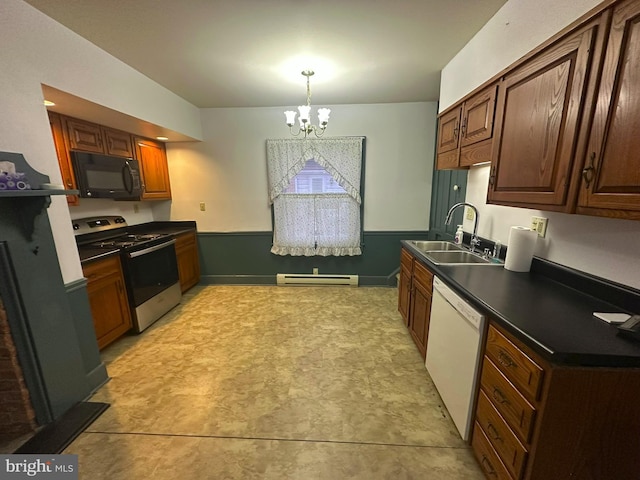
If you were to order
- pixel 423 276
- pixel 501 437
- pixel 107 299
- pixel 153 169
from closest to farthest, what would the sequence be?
pixel 501 437 < pixel 423 276 < pixel 107 299 < pixel 153 169

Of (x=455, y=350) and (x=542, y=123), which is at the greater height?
(x=542, y=123)

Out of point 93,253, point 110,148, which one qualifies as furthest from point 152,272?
point 110,148

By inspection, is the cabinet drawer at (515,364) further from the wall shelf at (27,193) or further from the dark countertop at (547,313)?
the wall shelf at (27,193)

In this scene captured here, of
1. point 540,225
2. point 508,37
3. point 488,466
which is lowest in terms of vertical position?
point 488,466

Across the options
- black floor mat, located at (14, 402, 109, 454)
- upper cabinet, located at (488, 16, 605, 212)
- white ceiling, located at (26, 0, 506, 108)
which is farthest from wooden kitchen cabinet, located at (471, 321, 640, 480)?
black floor mat, located at (14, 402, 109, 454)

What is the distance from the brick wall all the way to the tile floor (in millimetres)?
350

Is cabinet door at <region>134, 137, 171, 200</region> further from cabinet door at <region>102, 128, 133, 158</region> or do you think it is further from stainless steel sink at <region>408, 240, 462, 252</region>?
stainless steel sink at <region>408, 240, 462, 252</region>

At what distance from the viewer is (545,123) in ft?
4.09

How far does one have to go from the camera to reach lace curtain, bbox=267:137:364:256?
11.4ft

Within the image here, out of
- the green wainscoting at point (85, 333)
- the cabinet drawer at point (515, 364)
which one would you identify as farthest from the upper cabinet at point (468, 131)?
the green wainscoting at point (85, 333)

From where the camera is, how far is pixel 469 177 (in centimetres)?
242

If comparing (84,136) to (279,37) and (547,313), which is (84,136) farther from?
Result: (547,313)

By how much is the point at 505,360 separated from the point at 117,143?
3853 millimetres

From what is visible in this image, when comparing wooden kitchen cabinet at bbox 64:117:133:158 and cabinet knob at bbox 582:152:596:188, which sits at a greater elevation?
wooden kitchen cabinet at bbox 64:117:133:158
